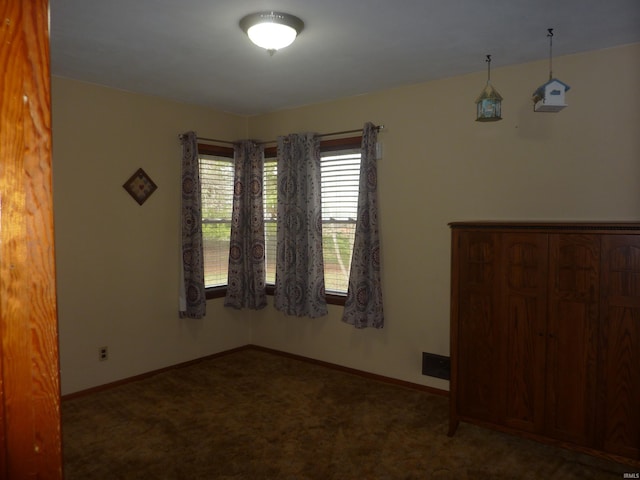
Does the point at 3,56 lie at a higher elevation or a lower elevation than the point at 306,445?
higher

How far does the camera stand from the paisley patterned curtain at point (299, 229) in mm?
4105

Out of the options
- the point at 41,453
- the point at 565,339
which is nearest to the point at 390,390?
the point at 565,339

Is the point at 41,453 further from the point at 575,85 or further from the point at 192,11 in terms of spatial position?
the point at 575,85

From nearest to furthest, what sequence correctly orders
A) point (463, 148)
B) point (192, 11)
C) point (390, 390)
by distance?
1. point (192, 11)
2. point (463, 148)
3. point (390, 390)

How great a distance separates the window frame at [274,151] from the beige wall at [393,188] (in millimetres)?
115

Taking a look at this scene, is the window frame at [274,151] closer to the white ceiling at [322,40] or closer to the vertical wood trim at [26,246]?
the white ceiling at [322,40]

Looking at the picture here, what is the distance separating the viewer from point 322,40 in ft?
8.81

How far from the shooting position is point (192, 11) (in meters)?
2.28

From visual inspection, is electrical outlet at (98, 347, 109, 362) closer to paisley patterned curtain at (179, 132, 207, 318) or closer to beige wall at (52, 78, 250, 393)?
beige wall at (52, 78, 250, 393)

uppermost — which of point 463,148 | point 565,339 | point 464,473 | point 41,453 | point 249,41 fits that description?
point 249,41

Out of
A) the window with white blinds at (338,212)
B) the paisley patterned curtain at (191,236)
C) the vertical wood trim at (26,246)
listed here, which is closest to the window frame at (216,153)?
the paisley patterned curtain at (191,236)

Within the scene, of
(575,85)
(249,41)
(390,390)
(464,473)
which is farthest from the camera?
(390,390)

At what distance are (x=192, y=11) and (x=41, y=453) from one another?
2206mm

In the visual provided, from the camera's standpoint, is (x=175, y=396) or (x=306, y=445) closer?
(x=306, y=445)
